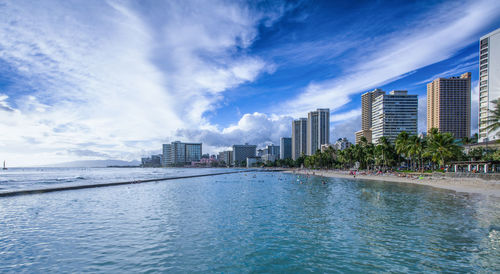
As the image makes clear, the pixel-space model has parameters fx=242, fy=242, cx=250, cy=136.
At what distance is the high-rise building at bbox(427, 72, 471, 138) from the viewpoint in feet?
577

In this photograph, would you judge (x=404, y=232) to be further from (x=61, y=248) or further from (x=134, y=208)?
(x=134, y=208)

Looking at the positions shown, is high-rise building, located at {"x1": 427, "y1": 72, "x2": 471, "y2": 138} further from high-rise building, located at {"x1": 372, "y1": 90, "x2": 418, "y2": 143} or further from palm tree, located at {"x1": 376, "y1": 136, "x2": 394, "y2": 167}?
palm tree, located at {"x1": 376, "y1": 136, "x2": 394, "y2": 167}

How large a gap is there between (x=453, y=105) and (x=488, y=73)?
112308mm

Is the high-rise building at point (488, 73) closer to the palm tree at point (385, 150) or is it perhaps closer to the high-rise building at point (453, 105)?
the palm tree at point (385, 150)

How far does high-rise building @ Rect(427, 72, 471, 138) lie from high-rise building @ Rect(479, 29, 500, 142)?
10343cm

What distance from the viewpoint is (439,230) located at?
13.7 metres

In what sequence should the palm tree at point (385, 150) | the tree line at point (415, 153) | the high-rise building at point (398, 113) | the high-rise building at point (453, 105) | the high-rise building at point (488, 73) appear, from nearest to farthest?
the tree line at point (415, 153) → the palm tree at point (385, 150) → the high-rise building at point (488, 73) → the high-rise building at point (398, 113) → the high-rise building at point (453, 105)

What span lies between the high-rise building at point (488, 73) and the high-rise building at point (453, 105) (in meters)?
103

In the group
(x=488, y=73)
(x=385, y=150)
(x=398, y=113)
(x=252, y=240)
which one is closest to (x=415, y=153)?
(x=385, y=150)

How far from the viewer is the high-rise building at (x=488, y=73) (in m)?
81.9

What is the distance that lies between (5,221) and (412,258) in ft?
80.6

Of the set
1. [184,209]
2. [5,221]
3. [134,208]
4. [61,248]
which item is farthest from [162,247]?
[5,221]

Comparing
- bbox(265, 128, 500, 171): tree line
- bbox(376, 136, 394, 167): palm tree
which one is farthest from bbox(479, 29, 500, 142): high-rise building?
bbox(376, 136, 394, 167): palm tree

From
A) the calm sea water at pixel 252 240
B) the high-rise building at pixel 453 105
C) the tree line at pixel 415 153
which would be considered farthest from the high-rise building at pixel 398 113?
the calm sea water at pixel 252 240
